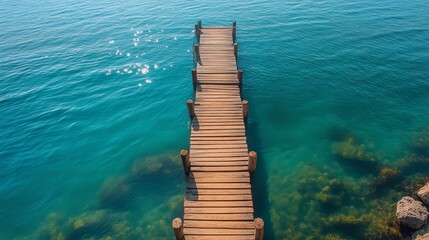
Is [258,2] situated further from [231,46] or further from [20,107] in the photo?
[20,107]

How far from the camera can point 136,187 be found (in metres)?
17.7

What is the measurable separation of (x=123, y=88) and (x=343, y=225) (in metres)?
22.6

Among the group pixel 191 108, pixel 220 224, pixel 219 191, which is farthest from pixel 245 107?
pixel 220 224

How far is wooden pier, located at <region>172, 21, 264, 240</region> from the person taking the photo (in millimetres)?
12625

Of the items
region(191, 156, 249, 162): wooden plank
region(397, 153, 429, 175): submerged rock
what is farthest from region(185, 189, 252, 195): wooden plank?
region(397, 153, 429, 175): submerged rock

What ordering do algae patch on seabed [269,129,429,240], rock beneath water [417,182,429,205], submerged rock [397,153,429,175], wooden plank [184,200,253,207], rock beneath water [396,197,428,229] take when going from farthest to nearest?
1. submerged rock [397,153,429,175]
2. rock beneath water [417,182,429,205]
3. algae patch on seabed [269,129,429,240]
4. rock beneath water [396,197,428,229]
5. wooden plank [184,200,253,207]

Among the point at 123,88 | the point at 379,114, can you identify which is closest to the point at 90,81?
the point at 123,88

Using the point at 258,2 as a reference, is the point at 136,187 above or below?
below

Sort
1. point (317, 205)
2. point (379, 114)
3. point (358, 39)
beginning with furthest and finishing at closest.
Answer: point (358, 39) < point (379, 114) < point (317, 205)

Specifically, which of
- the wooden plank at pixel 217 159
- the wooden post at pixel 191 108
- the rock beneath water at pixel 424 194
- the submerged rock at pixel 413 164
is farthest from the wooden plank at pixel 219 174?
the submerged rock at pixel 413 164

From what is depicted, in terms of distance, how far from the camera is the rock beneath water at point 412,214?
13.7m

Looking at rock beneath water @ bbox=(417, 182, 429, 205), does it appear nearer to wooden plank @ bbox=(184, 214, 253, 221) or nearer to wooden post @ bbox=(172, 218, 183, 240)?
wooden plank @ bbox=(184, 214, 253, 221)

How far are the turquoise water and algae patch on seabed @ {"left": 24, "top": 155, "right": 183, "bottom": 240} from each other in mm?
71

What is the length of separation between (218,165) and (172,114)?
9.49 metres
